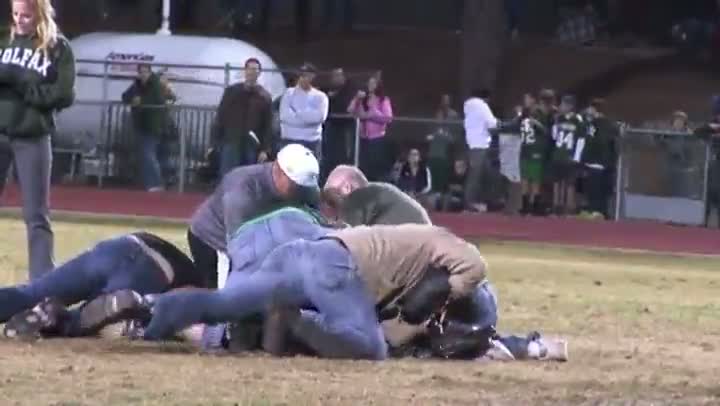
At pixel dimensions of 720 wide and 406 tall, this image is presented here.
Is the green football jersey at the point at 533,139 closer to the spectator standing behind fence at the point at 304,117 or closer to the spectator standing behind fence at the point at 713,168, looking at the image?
the spectator standing behind fence at the point at 713,168

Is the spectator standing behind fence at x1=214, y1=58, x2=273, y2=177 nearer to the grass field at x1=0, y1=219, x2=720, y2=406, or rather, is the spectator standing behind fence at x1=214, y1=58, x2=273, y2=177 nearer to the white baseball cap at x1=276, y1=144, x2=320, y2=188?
the grass field at x1=0, y1=219, x2=720, y2=406

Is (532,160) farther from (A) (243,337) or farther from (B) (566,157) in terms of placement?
(A) (243,337)

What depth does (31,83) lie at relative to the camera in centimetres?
1179

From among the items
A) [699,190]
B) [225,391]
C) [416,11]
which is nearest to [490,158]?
[699,190]

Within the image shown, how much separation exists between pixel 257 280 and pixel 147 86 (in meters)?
18.2

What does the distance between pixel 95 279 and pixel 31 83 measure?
155cm

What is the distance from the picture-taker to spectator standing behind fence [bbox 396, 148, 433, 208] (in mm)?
26328

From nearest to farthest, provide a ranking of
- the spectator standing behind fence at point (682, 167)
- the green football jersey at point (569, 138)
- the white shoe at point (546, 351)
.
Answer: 1. the white shoe at point (546, 351)
2. the spectator standing behind fence at point (682, 167)
3. the green football jersey at point (569, 138)

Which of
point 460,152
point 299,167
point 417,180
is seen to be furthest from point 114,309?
point 460,152

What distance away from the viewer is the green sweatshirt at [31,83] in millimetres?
11789

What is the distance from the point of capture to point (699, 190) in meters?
24.8

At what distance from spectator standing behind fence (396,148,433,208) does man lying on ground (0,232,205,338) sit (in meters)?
15.5

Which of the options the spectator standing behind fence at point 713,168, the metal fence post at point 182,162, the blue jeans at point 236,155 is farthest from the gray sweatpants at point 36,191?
the metal fence post at point 182,162

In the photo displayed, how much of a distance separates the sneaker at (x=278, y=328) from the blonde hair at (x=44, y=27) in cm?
247
